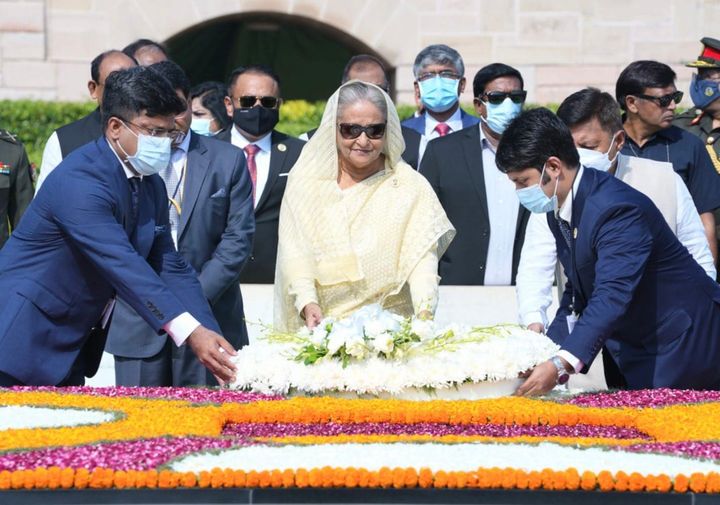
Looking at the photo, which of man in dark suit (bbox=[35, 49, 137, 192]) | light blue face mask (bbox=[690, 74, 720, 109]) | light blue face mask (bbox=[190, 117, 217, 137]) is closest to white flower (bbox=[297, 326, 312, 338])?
man in dark suit (bbox=[35, 49, 137, 192])

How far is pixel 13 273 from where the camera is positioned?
16.2 feet

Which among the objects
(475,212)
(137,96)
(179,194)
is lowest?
(475,212)

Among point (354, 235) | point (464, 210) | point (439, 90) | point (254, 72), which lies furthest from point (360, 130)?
point (439, 90)

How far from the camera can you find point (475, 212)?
7223 millimetres

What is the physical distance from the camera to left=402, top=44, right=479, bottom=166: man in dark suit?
8133 millimetres

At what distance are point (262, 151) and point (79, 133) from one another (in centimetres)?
110

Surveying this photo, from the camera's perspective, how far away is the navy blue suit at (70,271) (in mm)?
4844

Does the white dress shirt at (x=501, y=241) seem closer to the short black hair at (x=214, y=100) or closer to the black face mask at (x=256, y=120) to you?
the black face mask at (x=256, y=120)

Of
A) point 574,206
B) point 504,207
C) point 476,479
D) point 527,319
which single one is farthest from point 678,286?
point 504,207

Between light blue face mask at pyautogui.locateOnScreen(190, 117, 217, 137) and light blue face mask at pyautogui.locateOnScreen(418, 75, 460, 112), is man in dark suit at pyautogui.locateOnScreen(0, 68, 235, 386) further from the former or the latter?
light blue face mask at pyautogui.locateOnScreen(190, 117, 217, 137)

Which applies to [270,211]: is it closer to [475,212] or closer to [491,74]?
[475,212]

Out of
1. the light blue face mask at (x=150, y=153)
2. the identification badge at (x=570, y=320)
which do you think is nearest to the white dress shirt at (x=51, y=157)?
the light blue face mask at (x=150, y=153)

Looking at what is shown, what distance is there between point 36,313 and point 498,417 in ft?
5.76

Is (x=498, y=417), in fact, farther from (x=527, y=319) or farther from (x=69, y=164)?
(x=69, y=164)
